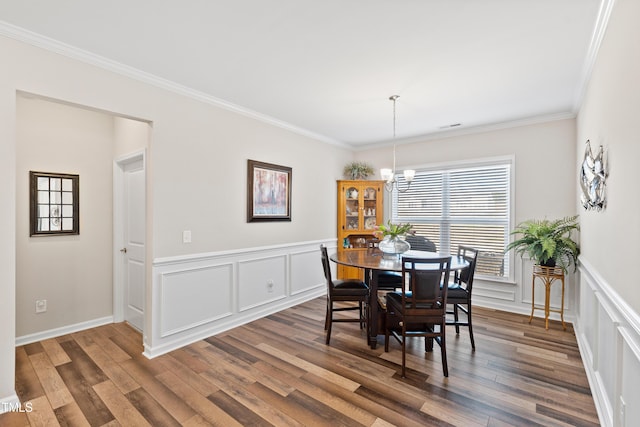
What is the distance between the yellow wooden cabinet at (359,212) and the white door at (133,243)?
10.1 ft

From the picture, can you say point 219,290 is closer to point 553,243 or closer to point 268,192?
point 268,192

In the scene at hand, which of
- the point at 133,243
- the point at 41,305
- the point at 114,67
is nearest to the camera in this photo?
the point at 114,67

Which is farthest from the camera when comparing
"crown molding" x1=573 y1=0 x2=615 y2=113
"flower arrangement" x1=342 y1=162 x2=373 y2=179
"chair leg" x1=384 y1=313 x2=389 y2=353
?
"flower arrangement" x1=342 y1=162 x2=373 y2=179

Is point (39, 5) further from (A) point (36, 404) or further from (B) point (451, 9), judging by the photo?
(A) point (36, 404)

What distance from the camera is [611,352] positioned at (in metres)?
1.79

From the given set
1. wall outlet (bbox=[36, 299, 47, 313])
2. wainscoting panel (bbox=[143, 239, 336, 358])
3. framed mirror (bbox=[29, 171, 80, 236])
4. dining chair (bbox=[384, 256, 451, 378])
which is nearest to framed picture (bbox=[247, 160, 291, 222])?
wainscoting panel (bbox=[143, 239, 336, 358])

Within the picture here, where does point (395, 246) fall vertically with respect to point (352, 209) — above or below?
below

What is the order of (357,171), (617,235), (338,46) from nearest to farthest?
(617,235)
(338,46)
(357,171)

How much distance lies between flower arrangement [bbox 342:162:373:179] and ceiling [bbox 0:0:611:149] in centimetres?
187

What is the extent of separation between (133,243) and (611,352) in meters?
4.43

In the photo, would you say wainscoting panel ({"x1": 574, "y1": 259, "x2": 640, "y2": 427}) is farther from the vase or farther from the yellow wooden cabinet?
the yellow wooden cabinet

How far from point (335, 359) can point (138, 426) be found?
5.17 ft

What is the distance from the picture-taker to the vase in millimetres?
3516

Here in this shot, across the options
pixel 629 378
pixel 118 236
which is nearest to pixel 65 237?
pixel 118 236
